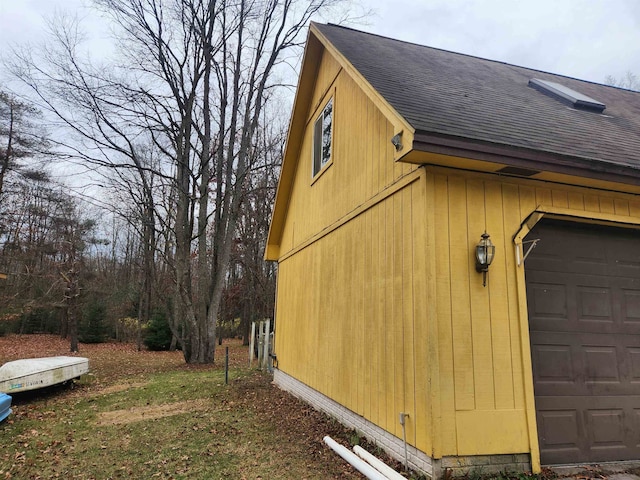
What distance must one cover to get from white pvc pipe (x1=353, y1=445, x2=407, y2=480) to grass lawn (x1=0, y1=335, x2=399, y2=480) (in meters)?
0.19

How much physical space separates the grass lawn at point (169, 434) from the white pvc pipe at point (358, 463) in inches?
5.3

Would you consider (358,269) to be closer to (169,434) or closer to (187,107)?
(169,434)

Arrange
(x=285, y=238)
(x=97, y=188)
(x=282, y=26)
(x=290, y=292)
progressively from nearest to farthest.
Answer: (x=290, y=292)
(x=285, y=238)
(x=97, y=188)
(x=282, y=26)

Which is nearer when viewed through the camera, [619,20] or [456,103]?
[456,103]

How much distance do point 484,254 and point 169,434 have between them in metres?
4.62

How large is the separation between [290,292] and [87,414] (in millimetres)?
4166

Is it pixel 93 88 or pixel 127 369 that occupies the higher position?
pixel 93 88

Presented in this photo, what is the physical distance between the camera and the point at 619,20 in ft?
58.7

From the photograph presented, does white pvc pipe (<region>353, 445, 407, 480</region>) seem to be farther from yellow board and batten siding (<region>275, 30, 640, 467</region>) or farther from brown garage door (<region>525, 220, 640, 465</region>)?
brown garage door (<region>525, 220, 640, 465</region>)

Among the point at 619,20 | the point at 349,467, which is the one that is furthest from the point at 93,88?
the point at 619,20

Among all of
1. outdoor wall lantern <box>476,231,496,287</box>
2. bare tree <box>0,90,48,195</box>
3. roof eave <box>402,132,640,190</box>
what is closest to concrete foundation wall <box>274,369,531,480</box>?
outdoor wall lantern <box>476,231,496,287</box>

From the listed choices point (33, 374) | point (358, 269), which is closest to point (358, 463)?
point (358, 269)

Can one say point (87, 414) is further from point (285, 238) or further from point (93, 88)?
point (93, 88)

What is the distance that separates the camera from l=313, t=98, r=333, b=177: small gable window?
22.6 feet
